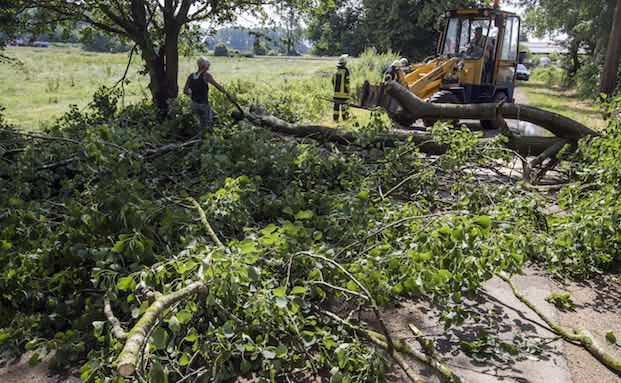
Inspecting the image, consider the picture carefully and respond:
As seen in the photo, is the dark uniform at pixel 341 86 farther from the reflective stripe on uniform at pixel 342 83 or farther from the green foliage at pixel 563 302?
the green foliage at pixel 563 302

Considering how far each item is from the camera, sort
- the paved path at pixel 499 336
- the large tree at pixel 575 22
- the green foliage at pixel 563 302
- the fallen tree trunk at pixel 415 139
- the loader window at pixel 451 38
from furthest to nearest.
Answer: the large tree at pixel 575 22 < the loader window at pixel 451 38 < the fallen tree trunk at pixel 415 139 < the green foliage at pixel 563 302 < the paved path at pixel 499 336

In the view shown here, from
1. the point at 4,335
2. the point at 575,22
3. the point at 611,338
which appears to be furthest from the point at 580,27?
the point at 4,335

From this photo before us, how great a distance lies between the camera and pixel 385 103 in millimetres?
8969

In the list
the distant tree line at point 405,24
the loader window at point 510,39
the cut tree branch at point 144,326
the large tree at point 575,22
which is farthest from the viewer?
the distant tree line at point 405,24

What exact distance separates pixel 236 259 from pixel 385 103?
708 cm

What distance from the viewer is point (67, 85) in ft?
65.6

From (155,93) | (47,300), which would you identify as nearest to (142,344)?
(47,300)

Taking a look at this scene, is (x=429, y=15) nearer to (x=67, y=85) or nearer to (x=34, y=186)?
(x=67, y=85)

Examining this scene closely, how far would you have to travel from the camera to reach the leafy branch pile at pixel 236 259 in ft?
7.94

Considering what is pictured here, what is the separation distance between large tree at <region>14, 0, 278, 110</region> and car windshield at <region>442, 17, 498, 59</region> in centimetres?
471

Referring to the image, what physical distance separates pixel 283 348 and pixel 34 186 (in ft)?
10.6

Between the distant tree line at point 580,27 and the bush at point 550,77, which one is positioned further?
the bush at point 550,77

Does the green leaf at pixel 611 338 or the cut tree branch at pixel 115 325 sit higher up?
the cut tree branch at pixel 115 325

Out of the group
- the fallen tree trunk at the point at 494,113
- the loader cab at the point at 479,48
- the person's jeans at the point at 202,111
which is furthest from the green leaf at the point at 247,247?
the loader cab at the point at 479,48
